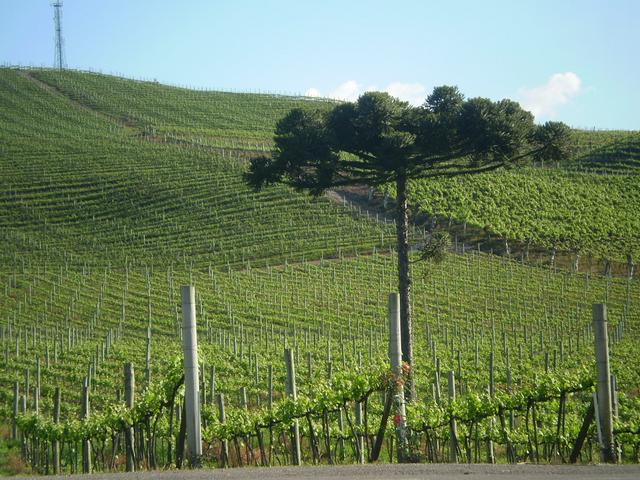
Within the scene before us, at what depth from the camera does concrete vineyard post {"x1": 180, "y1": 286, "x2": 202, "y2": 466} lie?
34.6 feet

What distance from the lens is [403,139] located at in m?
17.5

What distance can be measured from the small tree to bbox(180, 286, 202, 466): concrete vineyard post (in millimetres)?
7084

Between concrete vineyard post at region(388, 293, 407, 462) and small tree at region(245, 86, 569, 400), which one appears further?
small tree at region(245, 86, 569, 400)

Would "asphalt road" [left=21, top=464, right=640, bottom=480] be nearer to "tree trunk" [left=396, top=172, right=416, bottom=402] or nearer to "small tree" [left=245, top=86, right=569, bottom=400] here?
"tree trunk" [left=396, top=172, right=416, bottom=402]

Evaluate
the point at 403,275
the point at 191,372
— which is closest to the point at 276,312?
the point at 403,275

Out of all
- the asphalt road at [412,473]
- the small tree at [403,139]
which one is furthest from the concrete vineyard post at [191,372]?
the small tree at [403,139]

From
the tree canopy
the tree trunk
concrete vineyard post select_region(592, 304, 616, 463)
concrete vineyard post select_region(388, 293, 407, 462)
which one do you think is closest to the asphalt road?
concrete vineyard post select_region(592, 304, 616, 463)

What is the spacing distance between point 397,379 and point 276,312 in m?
22.4

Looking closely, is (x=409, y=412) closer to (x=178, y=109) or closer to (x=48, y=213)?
(x=48, y=213)

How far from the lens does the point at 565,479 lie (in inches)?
352

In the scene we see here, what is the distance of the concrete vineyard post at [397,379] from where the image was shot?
1134 cm

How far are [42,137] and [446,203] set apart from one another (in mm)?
36700

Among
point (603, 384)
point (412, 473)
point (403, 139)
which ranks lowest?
point (412, 473)

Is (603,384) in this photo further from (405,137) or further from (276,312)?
(276,312)
